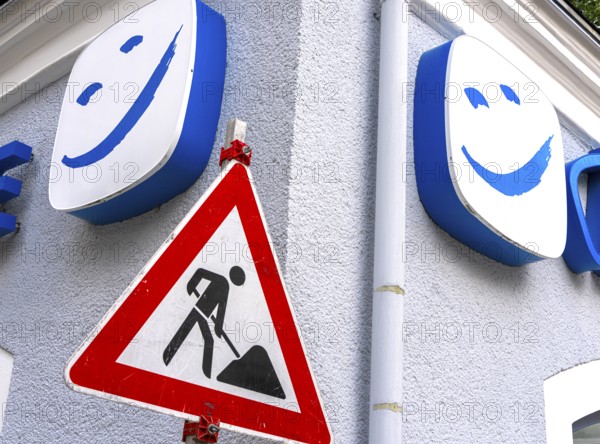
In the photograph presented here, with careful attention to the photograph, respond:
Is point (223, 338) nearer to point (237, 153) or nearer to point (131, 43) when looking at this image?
point (237, 153)

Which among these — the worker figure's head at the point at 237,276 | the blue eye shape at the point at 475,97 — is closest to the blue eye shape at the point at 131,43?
the blue eye shape at the point at 475,97

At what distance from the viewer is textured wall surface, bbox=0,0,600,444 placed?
3164 mm

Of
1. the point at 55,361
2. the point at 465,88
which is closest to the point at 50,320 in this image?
the point at 55,361

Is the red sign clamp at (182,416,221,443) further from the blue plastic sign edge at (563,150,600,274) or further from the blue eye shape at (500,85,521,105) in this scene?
the blue plastic sign edge at (563,150,600,274)

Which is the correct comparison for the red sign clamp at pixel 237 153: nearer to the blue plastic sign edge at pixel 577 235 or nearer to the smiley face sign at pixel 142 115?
the smiley face sign at pixel 142 115

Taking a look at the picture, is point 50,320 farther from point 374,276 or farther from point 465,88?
point 465,88

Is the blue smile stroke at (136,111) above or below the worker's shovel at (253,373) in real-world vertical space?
above

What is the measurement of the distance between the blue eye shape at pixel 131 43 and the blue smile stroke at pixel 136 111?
276mm

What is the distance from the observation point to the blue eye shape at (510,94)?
13.7 feet

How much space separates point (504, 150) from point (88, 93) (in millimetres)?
1942

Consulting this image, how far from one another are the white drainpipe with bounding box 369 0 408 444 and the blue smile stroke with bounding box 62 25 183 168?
89cm

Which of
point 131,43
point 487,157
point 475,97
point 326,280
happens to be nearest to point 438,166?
point 487,157

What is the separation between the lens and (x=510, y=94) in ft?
13.8

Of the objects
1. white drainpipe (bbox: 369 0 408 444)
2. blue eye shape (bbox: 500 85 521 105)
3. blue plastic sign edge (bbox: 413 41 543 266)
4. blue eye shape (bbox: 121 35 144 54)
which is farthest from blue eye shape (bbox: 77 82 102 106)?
blue eye shape (bbox: 500 85 521 105)
